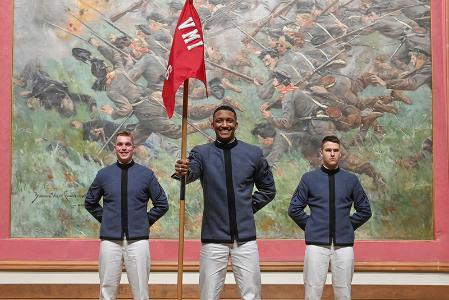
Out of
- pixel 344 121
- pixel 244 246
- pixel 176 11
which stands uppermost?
pixel 176 11

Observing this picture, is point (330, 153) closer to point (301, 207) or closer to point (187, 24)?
point (301, 207)

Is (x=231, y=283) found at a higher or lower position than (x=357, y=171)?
lower

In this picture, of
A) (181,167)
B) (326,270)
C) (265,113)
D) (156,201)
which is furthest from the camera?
(265,113)

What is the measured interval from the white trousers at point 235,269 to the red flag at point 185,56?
117 cm

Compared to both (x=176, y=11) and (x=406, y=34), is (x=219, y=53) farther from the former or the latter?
(x=406, y=34)

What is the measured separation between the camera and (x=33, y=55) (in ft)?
30.2

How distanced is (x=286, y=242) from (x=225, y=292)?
3.77ft

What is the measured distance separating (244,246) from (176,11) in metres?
4.46

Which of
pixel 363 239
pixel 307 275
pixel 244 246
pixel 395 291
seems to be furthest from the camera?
pixel 363 239

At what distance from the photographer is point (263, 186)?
6078mm

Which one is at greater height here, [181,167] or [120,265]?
[181,167]

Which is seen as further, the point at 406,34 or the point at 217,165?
the point at 406,34

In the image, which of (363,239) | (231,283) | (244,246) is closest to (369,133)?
(363,239)
